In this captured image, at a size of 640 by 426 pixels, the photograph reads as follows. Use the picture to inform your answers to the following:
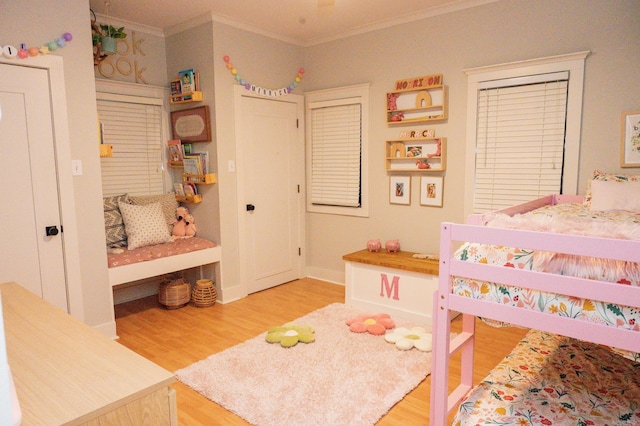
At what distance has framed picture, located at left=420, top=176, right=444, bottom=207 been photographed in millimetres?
3838

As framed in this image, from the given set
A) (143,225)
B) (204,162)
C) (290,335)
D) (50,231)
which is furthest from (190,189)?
(290,335)

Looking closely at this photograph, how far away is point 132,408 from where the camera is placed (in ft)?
3.49

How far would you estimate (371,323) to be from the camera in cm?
338

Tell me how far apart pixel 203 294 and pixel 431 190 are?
7.69 feet

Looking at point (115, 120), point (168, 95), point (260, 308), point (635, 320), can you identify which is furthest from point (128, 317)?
point (635, 320)

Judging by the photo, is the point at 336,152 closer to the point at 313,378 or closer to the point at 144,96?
the point at 144,96

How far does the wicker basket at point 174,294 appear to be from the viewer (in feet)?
12.8

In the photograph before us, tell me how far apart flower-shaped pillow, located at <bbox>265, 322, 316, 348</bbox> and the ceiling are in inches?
102

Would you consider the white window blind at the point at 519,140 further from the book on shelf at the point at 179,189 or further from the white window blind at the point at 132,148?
the white window blind at the point at 132,148

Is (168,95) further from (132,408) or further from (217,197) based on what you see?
(132,408)

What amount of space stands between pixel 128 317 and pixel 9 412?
11.4ft

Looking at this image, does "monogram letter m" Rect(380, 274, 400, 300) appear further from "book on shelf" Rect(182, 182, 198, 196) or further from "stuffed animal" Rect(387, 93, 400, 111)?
"book on shelf" Rect(182, 182, 198, 196)

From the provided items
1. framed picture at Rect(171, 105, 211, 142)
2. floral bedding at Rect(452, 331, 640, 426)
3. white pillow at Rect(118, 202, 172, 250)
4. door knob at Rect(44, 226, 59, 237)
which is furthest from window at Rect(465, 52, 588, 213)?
door knob at Rect(44, 226, 59, 237)

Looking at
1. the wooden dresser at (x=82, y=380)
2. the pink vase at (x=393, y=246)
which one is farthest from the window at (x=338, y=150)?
the wooden dresser at (x=82, y=380)
